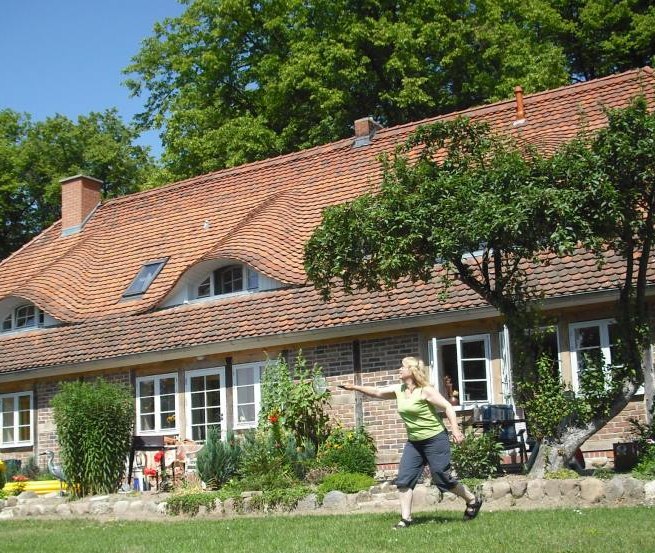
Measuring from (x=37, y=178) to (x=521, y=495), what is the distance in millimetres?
29470

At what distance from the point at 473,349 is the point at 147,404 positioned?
7.51 metres

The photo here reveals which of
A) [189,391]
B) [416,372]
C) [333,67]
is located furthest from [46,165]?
[416,372]

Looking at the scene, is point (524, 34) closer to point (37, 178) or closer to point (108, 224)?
point (108, 224)

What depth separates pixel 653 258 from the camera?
15.9m

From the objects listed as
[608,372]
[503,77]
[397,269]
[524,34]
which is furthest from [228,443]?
[524,34]

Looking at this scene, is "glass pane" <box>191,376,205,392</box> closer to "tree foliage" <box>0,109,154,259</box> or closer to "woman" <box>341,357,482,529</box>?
"woman" <box>341,357,482,529</box>

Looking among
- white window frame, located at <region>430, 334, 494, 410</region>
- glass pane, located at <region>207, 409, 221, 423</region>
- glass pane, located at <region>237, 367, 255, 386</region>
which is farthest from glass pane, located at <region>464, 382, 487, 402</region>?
glass pane, located at <region>207, 409, 221, 423</region>

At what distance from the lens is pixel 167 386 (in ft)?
70.7

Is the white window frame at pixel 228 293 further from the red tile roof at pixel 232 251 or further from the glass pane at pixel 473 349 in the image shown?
the glass pane at pixel 473 349

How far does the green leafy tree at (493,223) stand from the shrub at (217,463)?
3708 mm

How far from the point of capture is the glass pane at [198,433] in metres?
20.9

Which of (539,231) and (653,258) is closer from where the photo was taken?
(539,231)

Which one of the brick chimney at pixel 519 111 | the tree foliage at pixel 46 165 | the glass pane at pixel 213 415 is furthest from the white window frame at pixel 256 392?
the tree foliage at pixel 46 165

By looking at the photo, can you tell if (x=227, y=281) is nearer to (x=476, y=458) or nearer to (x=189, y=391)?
(x=189, y=391)
